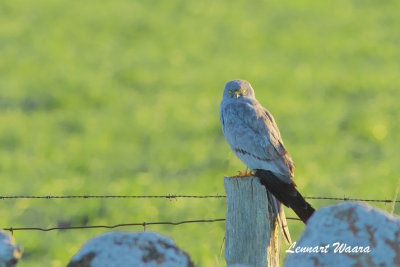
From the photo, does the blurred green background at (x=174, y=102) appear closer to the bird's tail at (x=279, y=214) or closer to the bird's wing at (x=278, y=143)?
the bird's wing at (x=278, y=143)

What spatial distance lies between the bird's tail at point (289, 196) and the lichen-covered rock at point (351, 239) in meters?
1.25

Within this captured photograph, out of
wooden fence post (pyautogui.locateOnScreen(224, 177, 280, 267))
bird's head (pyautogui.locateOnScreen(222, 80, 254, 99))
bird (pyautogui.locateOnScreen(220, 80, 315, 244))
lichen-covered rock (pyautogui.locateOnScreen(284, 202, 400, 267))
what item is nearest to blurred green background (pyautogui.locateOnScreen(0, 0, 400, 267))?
bird's head (pyautogui.locateOnScreen(222, 80, 254, 99))

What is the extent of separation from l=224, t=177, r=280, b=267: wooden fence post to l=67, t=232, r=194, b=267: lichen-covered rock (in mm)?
1147

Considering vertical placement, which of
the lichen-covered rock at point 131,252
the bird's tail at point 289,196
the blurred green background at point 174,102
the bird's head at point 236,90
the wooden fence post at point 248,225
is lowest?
the lichen-covered rock at point 131,252

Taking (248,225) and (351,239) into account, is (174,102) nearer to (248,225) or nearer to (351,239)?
(248,225)

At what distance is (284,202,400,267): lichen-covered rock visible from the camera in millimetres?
4719

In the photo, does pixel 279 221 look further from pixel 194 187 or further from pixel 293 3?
pixel 293 3

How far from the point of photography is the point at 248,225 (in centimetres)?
589

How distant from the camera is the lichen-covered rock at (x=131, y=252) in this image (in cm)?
467

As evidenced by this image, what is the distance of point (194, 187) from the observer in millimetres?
17312

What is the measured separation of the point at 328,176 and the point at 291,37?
43.7 ft

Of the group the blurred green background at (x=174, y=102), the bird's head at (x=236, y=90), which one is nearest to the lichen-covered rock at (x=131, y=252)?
the bird's head at (x=236, y=90)

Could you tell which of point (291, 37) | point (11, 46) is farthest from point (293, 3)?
point (11, 46)

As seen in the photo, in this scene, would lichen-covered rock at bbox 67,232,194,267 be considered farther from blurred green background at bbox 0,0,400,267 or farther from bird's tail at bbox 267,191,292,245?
blurred green background at bbox 0,0,400,267
